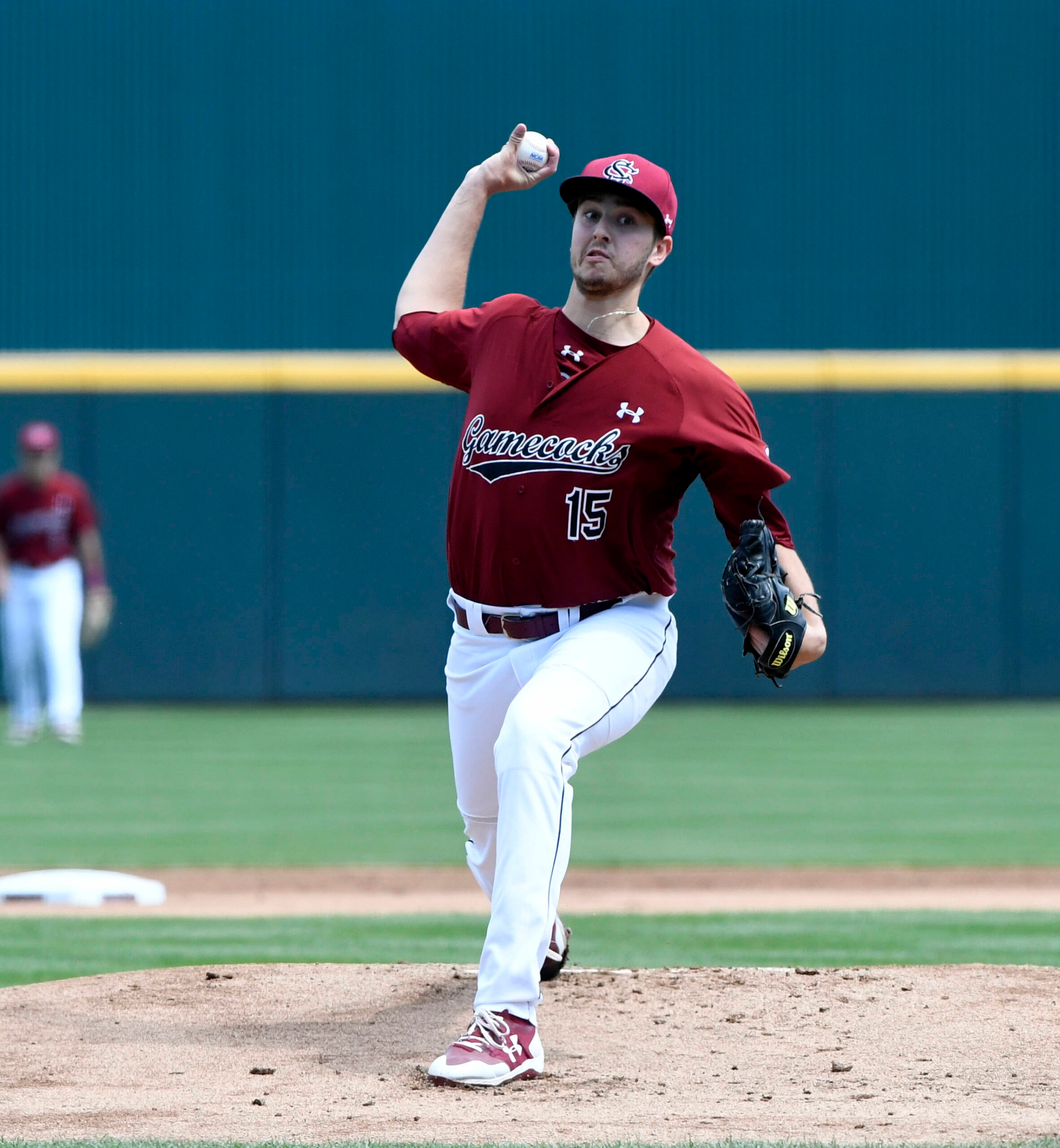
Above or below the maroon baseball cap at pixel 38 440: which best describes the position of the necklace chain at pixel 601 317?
above

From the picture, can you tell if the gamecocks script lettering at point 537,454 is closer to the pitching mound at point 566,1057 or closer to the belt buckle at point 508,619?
the belt buckle at point 508,619

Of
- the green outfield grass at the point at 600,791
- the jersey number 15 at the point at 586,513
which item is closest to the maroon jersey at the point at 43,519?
the green outfield grass at the point at 600,791

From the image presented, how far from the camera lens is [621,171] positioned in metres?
4.05

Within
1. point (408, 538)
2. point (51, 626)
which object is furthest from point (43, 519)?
point (408, 538)

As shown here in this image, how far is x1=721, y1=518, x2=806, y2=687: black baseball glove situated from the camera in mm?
3945

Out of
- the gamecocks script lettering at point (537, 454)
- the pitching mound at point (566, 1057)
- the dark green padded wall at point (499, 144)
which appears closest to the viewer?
the pitching mound at point (566, 1057)

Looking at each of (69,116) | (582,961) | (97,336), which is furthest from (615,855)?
(69,116)

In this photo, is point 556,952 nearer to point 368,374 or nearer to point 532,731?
point 532,731

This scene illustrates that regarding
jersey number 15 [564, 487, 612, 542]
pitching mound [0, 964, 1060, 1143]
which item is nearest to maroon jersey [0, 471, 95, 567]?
pitching mound [0, 964, 1060, 1143]

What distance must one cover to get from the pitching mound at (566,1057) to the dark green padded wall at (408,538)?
390 inches

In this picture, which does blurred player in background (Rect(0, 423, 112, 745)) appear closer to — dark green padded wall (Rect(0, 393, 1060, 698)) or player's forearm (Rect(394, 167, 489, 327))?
dark green padded wall (Rect(0, 393, 1060, 698))

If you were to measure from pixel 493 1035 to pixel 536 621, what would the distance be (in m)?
0.93

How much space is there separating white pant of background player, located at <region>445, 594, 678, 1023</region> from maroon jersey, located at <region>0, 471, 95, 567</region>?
25.5ft

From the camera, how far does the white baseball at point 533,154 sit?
4500 millimetres
